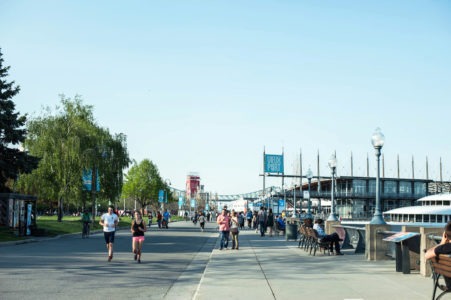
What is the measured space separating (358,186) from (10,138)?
9520cm

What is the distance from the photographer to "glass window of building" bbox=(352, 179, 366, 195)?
405ft

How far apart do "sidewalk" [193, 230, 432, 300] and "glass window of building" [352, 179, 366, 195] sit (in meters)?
108

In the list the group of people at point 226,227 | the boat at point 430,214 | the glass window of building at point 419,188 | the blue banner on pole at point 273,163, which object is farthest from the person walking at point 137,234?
the glass window of building at point 419,188

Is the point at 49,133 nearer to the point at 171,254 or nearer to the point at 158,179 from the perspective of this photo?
the point at 171,254

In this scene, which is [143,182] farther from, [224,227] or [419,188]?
[224,227]

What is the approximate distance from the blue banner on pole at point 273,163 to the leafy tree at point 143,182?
242 feet

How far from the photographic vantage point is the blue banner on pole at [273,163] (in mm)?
61022

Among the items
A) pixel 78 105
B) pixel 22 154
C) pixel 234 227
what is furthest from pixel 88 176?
pixel 234 227

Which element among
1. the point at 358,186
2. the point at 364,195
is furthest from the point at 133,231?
the point at 358,186

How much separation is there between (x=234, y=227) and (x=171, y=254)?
372 centimetres

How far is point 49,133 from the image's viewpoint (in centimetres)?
5066

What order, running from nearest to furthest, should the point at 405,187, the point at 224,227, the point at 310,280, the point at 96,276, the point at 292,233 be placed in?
the point at 310,280, the point at 96,276, the point at 224,227, the point at 292,233, the point at 405,187

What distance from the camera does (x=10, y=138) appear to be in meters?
40.3

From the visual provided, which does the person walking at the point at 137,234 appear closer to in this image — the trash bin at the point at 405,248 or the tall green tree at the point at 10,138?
the trash bin at the point at 405,248
